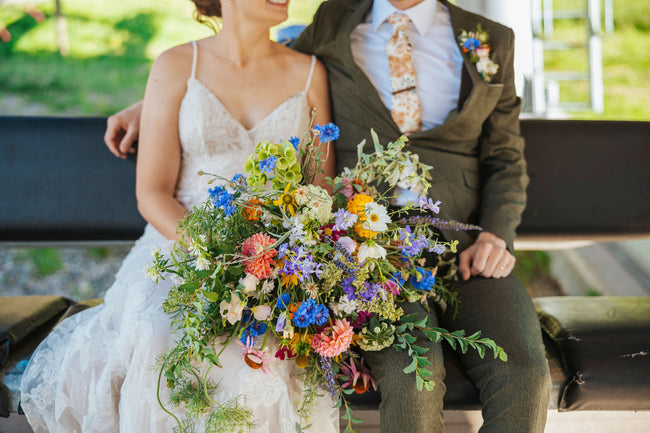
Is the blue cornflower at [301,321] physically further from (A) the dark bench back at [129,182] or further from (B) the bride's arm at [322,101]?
(A) the dark bench back at [129,182]

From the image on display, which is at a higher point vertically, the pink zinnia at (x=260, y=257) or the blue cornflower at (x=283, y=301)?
the pink zinnia at (x=260, y=257)

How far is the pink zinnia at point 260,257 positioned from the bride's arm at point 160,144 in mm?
675

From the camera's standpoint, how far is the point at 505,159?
2.39m

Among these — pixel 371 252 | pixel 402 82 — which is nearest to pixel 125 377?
pixel 371 252

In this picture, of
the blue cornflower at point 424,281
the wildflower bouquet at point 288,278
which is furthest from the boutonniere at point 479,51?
the blue cornflower at point 424,281

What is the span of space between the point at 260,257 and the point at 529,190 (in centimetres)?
163

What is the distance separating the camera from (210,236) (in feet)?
5.30

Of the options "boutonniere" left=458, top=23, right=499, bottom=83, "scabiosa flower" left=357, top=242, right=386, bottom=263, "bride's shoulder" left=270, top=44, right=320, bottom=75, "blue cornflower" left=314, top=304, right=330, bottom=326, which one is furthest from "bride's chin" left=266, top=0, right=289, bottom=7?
"blue cornflower" left=314, top=304, right=330, bottom=326

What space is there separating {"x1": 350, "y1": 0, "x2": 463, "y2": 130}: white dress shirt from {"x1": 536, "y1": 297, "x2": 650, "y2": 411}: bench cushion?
925 mm

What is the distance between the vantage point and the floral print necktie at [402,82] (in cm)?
231

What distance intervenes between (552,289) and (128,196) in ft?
9.47

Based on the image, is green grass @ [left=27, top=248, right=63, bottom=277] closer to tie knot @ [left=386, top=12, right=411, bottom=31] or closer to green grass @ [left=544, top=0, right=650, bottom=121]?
tie knot @ [left=386, top=12, right=411, bottom=31]

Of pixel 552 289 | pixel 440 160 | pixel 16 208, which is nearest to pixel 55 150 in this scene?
pixel 16 208

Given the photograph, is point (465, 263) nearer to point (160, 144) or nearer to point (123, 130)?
point (160, 144)
